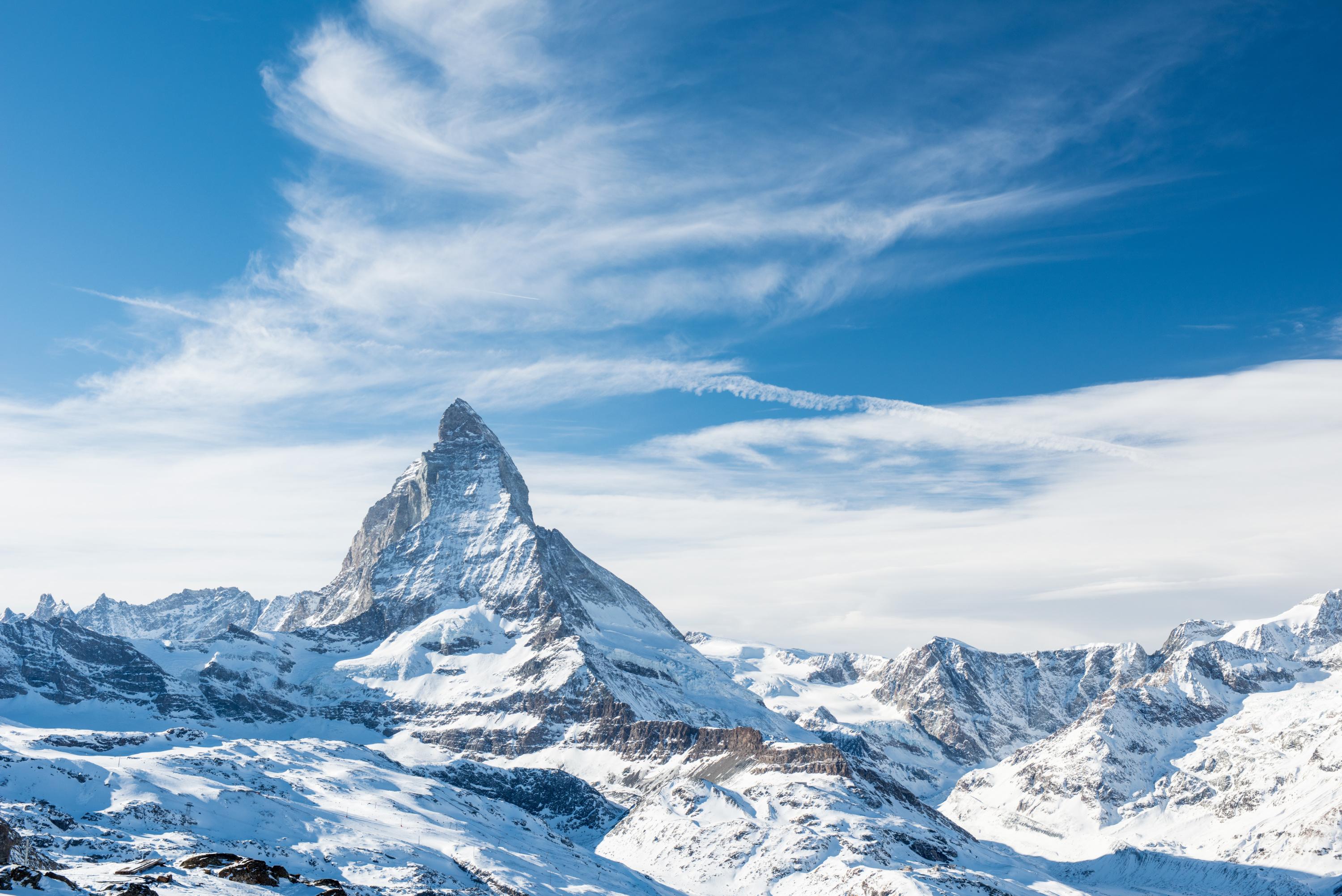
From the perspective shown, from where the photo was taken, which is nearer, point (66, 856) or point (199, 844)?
point (66, 856)

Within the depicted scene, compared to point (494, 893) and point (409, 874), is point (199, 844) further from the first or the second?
point (494, 893)

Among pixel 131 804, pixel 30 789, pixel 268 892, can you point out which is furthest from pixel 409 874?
pixel 268 892

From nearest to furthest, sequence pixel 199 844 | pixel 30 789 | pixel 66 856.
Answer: pixel 66 856 < pixel 199 844 < pixel 30 789

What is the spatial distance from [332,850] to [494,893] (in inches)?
1203

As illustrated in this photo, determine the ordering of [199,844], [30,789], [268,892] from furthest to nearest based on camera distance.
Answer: [30,789] < [199,844] < [268,892]

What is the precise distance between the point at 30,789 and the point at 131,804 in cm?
1643

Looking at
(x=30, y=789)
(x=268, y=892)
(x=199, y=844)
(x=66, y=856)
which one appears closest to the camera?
(x=268, y=892)

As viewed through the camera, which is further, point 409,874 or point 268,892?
point 409,874

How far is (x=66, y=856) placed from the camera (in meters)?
144

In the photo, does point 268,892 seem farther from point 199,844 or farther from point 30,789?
point 30,789

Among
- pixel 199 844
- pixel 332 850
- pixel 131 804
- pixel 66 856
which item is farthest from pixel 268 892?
pixel 131 804

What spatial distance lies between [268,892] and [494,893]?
283 ft

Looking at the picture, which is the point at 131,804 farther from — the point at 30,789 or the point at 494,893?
the point at 494,893

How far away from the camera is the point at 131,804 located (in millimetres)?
198625
